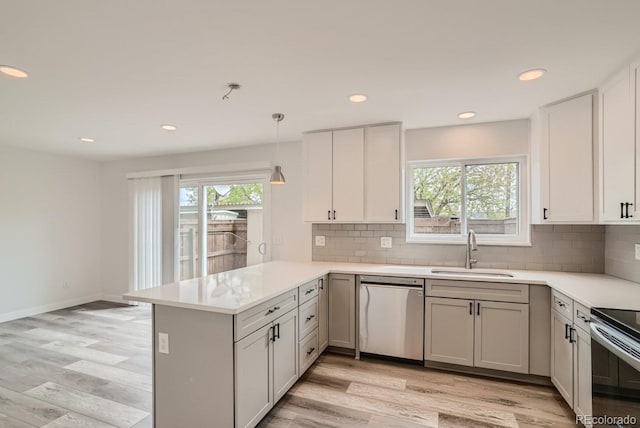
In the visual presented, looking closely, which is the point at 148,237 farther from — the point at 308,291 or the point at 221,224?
the point at 308,291

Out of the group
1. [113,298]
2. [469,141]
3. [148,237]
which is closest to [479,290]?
[469,141]

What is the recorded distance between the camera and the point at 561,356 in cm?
233

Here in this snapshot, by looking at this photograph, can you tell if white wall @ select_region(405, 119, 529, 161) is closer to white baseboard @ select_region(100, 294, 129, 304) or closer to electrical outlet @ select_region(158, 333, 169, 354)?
electrical outlet @ select_region(158, 333, 169, 354)

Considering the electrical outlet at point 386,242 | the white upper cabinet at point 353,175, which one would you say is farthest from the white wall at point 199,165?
the electrical outlet at point 386,242

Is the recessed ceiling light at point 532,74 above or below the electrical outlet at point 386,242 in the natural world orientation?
above

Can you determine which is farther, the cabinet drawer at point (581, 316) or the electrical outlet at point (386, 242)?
the electrical outlet at point (386, 242)

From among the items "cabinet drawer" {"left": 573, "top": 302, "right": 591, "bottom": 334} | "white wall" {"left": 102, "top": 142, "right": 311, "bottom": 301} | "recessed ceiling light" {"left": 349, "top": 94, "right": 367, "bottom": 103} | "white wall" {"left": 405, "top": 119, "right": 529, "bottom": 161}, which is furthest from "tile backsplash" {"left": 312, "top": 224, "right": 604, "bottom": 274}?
"recessed ceiling light" {"left": 349, "top": 94, "right": 367, "bottom": 103}

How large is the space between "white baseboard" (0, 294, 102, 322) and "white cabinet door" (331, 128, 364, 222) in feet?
14.7

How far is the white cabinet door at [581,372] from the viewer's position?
1.92m

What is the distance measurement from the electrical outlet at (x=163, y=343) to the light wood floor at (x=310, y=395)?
0.65 metres

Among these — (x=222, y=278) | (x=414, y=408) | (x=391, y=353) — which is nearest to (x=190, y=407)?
(x=222, y=278)

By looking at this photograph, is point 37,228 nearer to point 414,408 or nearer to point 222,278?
point 222,278

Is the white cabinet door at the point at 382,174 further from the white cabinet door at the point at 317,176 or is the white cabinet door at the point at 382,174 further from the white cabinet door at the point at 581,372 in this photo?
the white cabinet door at the point at 581,372

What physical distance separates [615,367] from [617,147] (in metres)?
1.48
